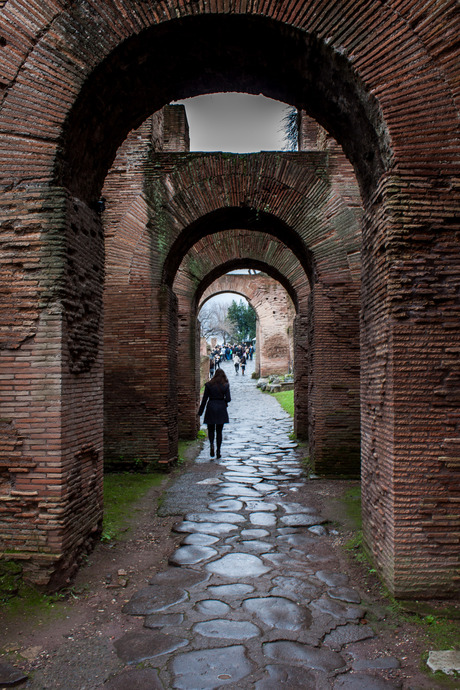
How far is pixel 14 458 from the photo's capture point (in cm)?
390

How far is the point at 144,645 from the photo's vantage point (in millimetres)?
3164

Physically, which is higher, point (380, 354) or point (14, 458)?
point (380, 354)

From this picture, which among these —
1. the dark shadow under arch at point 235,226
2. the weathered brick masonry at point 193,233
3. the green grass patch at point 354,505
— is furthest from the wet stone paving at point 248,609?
the dark shadow under arch at point 235,226

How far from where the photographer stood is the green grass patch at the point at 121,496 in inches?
211

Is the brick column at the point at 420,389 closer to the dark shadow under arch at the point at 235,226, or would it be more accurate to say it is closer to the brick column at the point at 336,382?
the brick column at the point at 336,382

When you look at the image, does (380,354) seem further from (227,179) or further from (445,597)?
(227,179)

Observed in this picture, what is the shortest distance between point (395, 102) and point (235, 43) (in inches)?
64.2

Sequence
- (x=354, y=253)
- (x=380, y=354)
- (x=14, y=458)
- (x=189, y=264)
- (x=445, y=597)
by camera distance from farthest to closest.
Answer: (x=189, y=264)
(x=354, y=253)
(x=380, y=354)
(x=14, y=458)
(x=445, y=597)

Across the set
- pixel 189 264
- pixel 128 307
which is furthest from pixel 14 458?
pixel 189 264

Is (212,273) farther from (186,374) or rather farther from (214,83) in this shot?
(214,83)

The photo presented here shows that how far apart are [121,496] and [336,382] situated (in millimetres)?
3771

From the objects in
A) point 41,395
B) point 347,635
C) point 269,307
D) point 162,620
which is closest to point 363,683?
point 347,635

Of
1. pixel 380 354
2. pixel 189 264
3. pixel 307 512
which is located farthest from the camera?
pixel 189 264

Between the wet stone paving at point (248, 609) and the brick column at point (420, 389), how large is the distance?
60cm
